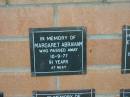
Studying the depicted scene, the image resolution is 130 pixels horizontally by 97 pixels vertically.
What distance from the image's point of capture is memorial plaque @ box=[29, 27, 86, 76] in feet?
4.18

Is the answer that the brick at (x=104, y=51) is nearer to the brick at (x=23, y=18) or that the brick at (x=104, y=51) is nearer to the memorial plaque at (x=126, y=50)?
the memorial plaque at (x=126, y=50)

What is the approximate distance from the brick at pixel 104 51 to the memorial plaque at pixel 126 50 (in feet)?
0.06

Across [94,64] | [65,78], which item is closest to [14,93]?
[65,78]

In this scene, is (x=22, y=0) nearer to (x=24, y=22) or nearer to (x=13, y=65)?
(x=24, y=22)

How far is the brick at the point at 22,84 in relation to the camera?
132 cm

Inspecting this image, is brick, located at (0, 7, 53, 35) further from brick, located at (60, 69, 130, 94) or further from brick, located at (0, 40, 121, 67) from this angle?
brick, located at (60, 69, 130, 94)

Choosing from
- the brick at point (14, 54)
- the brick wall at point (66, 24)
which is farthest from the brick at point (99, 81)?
the brick at point (14, 54)

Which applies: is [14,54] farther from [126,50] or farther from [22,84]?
[126,50]

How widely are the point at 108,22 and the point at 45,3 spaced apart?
27 centimetres

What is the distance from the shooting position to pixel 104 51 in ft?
4.28

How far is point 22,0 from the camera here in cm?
125

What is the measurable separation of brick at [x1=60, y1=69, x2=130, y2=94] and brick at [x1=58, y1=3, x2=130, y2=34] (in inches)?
7.4

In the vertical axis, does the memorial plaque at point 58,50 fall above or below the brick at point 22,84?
above

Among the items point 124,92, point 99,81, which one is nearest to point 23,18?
point 99,81
